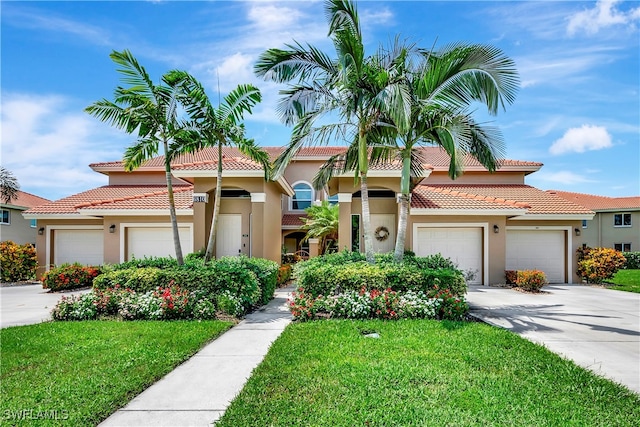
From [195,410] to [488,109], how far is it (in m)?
8.52

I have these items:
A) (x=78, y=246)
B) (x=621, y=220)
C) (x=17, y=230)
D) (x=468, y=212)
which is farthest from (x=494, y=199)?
(x=17, y=230)

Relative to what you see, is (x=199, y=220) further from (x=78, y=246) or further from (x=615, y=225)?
(x=615, y=225)

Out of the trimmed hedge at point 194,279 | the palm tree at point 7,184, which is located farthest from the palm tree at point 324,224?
the palm tree at point 7,184

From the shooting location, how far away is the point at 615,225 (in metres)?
30.2

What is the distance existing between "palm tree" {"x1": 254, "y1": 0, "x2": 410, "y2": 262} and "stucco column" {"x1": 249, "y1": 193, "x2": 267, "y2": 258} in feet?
14.1

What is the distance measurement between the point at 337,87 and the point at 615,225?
3102cm

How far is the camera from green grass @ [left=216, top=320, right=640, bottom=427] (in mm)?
3758

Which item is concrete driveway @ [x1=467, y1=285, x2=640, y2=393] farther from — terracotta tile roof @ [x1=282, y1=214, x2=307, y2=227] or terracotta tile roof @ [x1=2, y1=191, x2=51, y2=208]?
terracotta tile roof @ [x1=2, y1=191, x2=51, y2=208]

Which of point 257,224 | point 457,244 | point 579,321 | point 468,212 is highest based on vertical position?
point 468,212

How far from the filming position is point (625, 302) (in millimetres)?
11414

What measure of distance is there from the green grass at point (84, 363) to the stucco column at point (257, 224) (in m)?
6.22

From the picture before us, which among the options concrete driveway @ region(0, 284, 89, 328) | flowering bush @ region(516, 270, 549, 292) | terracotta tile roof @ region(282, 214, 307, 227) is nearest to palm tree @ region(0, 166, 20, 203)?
concrete driveway @ region(0, 284, 89, 328)

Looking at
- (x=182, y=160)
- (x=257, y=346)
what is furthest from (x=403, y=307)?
(x=182, y=160)

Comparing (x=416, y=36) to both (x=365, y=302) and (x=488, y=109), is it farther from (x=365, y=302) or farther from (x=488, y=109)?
(x=365, y=302)
